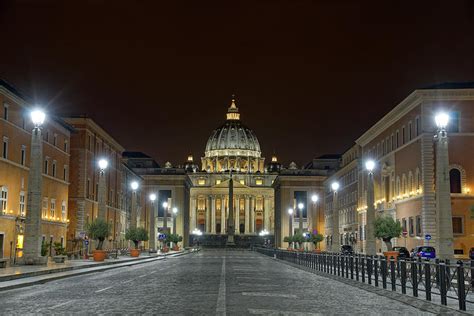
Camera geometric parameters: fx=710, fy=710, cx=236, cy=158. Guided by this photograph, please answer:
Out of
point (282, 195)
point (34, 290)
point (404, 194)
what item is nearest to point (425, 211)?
point (404, 194)

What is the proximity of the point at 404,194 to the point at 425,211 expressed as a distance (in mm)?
9567

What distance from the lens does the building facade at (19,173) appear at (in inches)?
2147

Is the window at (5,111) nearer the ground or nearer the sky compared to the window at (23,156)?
nearer the sky

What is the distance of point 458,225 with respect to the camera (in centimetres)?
6462

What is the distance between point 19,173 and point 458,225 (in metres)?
38.9

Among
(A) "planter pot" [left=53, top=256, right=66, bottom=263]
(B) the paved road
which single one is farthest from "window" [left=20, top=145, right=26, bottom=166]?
(B) the paved road

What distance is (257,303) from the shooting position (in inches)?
742

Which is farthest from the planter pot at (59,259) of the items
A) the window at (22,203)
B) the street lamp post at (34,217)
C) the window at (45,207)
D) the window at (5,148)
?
the window at (45,207)

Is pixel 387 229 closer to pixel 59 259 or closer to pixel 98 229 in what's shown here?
pixel 98 229

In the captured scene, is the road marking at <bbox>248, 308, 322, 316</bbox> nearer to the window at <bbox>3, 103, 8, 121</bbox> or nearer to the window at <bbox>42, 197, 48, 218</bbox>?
the window at <bbox>3, 103, 8, 121</bbox>

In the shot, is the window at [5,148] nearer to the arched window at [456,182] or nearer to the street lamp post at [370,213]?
the street lamp post at [370,213]

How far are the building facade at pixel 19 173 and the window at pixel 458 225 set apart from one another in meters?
37.6

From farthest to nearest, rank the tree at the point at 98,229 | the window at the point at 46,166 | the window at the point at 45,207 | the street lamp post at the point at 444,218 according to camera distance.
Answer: the window at the point at 46,166 → the window at the point at 45,207 → the tree at the point at 98,229 → the street lamp post at the point at 444,218

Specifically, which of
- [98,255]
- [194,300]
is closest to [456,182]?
[98,255]
